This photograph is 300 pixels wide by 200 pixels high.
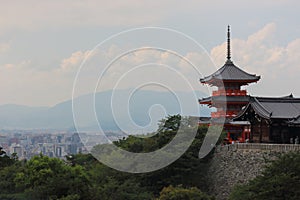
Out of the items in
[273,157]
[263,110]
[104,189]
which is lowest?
[104,189]

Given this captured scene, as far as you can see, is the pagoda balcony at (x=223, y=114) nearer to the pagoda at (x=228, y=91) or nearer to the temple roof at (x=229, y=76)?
the pagoda at (x=228, y=91)

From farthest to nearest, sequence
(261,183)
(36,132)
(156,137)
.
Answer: (36,132) < (156,137) < (261,183)

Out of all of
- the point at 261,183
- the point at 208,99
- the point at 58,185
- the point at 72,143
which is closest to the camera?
the point at 261,183

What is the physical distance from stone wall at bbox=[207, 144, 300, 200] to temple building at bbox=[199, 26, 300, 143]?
155 cm

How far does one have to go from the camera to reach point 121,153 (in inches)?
998

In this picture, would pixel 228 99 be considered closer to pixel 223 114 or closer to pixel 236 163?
pixel 223 114

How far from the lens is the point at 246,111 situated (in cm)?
2466

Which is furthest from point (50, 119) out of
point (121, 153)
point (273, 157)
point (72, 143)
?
point (273, 157)

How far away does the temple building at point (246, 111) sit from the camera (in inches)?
927

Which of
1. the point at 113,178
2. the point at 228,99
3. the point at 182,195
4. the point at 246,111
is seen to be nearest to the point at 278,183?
the point at 182,195

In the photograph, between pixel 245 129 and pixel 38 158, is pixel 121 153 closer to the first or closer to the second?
pixel 38 158

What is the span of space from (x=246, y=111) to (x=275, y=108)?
132 cm

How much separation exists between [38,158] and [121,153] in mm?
3903

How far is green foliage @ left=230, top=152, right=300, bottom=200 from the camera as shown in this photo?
1745cm
